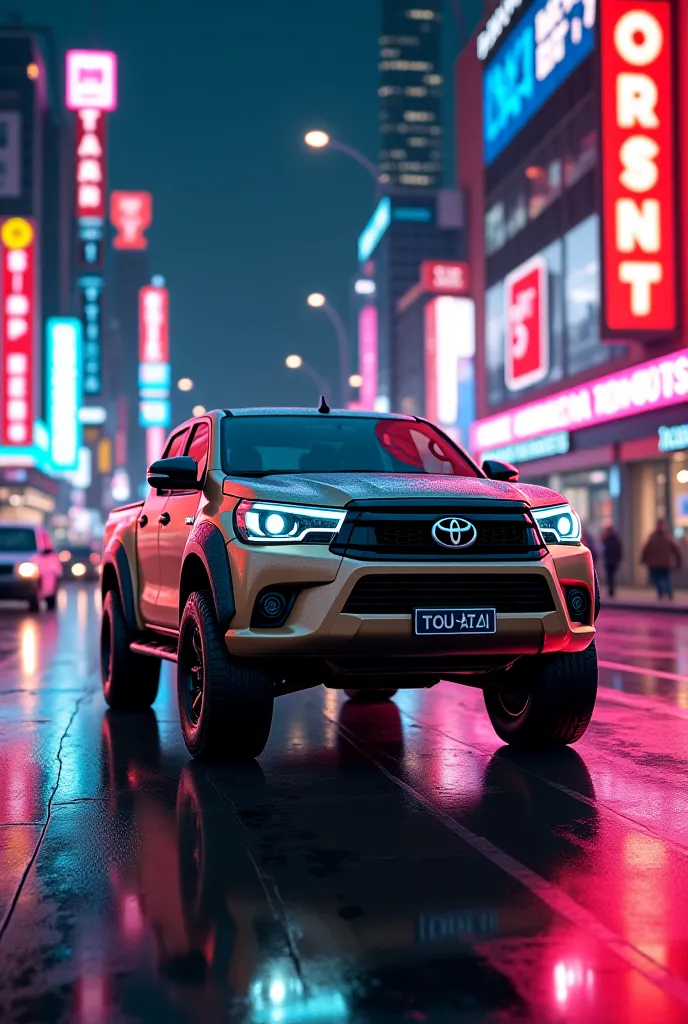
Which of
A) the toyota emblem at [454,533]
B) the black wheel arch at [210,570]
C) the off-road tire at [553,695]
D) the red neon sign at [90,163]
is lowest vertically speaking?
the off-road tire at [553,695]

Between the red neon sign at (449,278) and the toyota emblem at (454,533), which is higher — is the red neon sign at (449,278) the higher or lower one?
the higher one

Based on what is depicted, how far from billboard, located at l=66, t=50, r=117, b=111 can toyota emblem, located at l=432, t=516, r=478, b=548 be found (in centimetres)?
7164

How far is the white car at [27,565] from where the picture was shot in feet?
81.5

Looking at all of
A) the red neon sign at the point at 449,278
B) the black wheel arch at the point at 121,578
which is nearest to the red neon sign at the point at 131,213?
the red neon sign at the point at 449,278

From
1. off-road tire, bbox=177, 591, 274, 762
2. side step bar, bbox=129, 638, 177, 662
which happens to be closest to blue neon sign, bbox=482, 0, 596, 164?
side step bar, bbox=129, 638, 177, 662

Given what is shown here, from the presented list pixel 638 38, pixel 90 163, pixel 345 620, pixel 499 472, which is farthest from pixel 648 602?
pixel 90 163

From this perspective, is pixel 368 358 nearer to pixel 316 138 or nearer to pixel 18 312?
pixel 18 312

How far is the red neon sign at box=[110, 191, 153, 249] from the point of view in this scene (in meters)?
102

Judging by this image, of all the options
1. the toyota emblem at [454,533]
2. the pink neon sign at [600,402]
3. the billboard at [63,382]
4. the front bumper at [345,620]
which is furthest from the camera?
the billboard at [63,382]

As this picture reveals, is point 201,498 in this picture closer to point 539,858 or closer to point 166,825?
point 166,825

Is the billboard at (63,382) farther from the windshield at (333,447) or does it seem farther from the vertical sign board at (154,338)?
the windshield at (333,447)

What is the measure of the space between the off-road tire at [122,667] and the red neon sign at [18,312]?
5529 cm

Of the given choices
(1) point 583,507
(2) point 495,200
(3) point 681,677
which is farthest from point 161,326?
(3) point 681,677

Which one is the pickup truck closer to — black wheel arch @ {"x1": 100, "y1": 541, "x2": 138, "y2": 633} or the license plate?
the license plate
